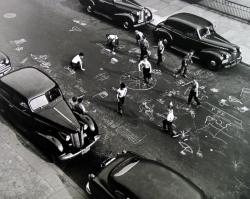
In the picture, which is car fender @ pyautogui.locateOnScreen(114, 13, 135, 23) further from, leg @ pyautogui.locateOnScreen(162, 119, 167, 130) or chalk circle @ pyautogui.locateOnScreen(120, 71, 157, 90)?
leg @ pyautogui.locateOnScreen(162, 119, 167, 130)

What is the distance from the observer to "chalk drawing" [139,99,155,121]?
13844 mm

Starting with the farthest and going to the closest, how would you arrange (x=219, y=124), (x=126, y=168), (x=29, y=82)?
1. (x=219, y=124)
2. (x=29, y=82)
3. (x=126, y=168)

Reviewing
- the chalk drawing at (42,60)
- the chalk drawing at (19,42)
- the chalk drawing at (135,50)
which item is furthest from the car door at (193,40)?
the chalk drawing at (19,42)

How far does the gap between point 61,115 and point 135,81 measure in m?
4.71

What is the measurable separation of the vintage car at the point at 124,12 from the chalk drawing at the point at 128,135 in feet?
25.8

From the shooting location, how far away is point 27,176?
37.0 ft

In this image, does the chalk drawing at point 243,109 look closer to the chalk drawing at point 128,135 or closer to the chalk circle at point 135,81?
the chalk circle at point 135,81

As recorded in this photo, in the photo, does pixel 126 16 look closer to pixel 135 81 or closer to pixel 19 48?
pixel 135 81

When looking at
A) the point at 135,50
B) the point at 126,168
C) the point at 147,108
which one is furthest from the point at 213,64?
the point at 126,168

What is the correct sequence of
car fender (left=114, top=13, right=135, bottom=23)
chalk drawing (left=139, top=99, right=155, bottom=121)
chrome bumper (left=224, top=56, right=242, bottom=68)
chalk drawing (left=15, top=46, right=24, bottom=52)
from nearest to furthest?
chalk drawing (left=139, top=99, right=155, bottom=121) → chrome bumper (left=224, top=56, right=242, bottom=68) → chalk drawing (left=15, top=46, right=24, bottom=52) → car fender (left=114, top=13, right=135, bottom=23)

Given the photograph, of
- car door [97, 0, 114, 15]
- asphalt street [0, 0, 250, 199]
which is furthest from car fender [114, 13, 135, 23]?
asphalt street [0, 0, 250, 199]

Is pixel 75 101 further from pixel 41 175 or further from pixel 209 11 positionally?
pixel 209 11

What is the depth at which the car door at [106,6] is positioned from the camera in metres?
19.6

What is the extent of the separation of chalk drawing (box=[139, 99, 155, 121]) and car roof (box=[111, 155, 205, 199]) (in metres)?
4.05
